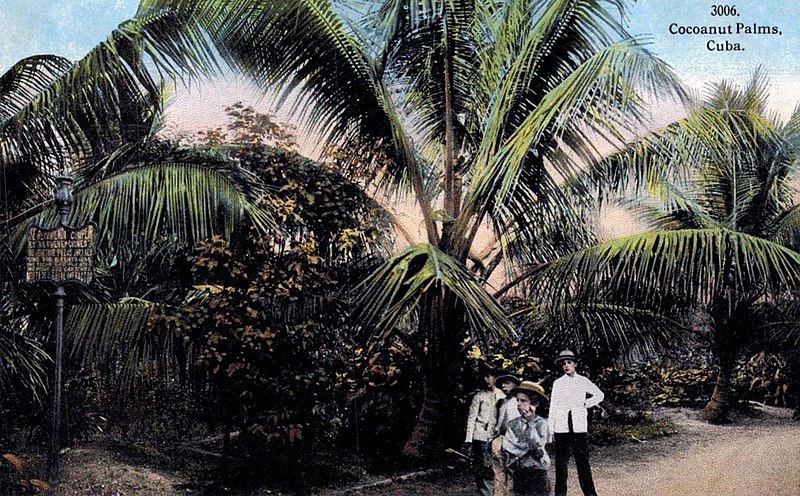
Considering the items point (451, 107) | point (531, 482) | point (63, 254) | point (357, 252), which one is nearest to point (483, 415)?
point (531, 482)

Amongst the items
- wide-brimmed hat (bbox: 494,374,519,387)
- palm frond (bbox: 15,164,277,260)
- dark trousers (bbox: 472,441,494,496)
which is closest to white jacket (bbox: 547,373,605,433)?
wide-brimmed hat (bbox: 494,374,519,387)

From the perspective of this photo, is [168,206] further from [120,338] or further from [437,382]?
[437,382]

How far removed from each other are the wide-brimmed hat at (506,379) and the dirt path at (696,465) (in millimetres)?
641

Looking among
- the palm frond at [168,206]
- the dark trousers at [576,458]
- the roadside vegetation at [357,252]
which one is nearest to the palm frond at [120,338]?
the roadside vegetation at [357,252]

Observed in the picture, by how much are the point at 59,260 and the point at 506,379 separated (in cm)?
303

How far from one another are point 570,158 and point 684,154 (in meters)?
0.78

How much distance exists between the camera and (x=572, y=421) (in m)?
5.49

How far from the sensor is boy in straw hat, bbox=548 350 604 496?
5480 millimetres

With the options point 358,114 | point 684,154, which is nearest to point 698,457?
point 684,154

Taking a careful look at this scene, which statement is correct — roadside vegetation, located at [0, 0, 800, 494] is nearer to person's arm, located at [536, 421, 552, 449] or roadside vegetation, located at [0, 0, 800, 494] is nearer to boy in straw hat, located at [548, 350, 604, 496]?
boy in straw hat, located at [548, 350, 604, 496]

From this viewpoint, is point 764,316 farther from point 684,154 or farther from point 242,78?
point 242,78

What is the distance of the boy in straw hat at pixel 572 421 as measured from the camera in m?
5.48

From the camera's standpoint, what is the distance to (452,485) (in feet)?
18.1

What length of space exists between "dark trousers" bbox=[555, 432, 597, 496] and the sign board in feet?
10.7
